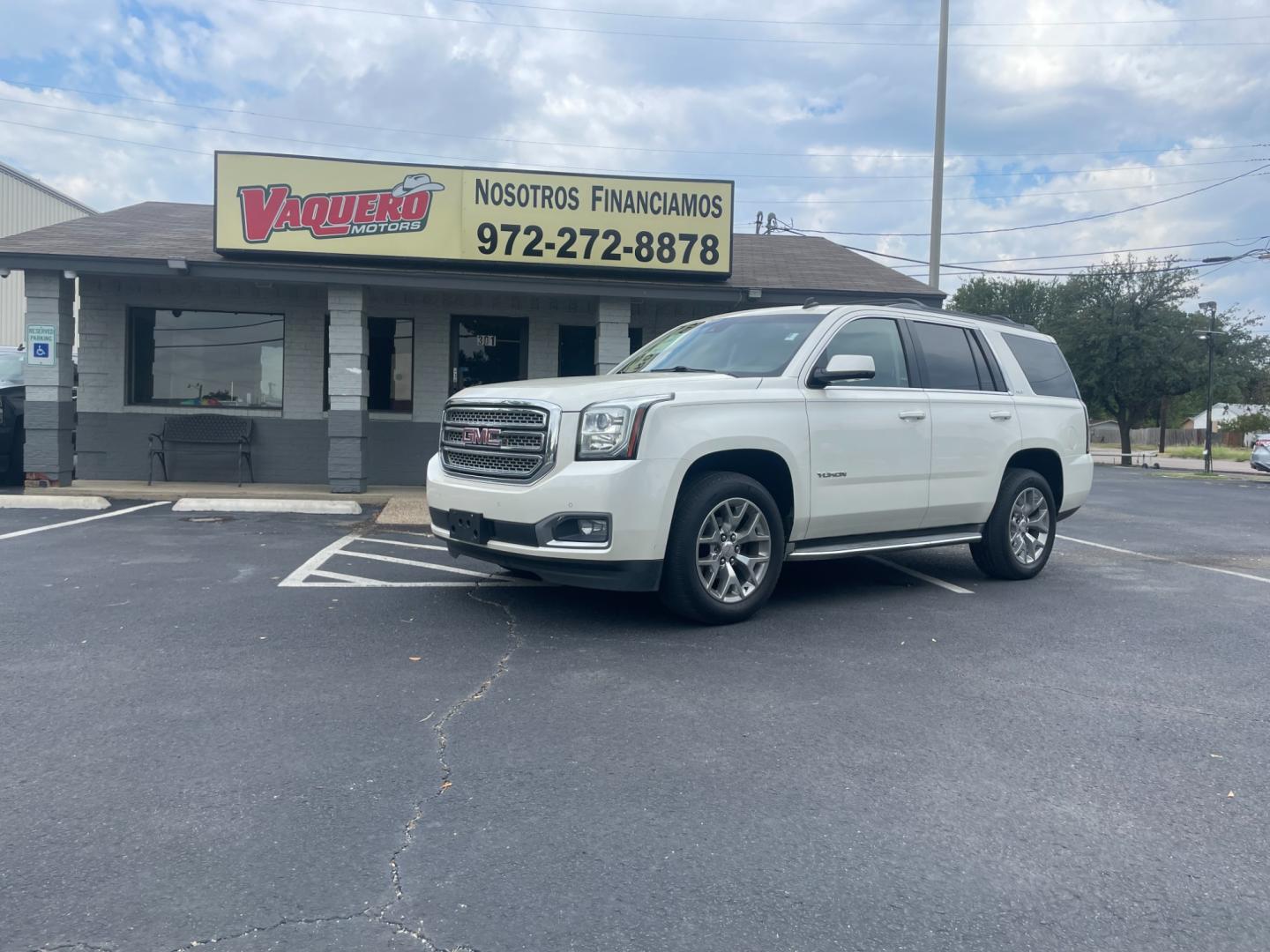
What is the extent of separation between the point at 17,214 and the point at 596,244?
23.9m

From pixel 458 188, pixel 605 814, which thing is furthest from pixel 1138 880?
pixel 458 188

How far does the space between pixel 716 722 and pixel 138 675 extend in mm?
2810

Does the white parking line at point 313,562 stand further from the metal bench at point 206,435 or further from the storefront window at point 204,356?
the storefront window at point 204,356

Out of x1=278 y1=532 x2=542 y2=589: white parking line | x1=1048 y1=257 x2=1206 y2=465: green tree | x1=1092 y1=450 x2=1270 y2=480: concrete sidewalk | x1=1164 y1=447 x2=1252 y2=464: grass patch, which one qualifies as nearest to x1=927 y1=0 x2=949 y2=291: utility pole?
x1=278 y1=532 x2=542 y2=589: white parking line

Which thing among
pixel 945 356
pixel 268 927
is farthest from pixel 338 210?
pixel 268 927

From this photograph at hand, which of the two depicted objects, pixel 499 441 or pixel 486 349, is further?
pixel 486 349

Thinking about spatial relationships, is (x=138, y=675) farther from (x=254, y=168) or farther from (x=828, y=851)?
(x=254, y=168)

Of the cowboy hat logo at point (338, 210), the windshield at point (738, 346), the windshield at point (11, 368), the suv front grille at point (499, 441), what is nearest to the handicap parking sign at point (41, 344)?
the windshield at point (11, 368)

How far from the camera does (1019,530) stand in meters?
7.81

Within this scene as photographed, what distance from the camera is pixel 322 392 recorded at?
1502 centimetres

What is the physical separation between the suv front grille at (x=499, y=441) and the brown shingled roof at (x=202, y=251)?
7451 millimetres

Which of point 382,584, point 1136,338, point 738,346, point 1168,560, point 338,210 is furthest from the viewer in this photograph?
point 1136,338

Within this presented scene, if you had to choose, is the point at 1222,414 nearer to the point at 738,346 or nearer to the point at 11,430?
the point at 11,430

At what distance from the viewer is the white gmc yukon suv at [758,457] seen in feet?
18.3
